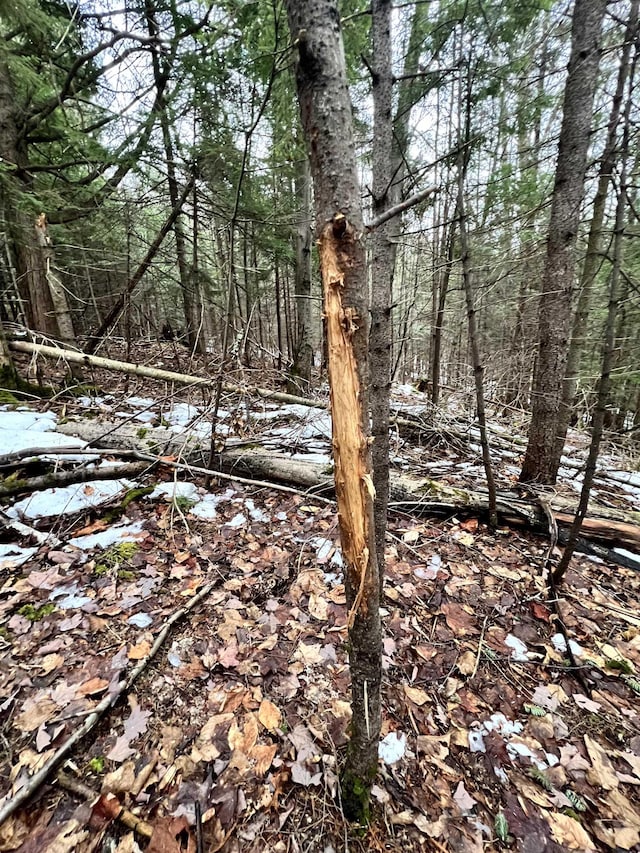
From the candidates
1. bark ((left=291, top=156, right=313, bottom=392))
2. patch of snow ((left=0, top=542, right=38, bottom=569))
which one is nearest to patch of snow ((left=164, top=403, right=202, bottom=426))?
bark ((left=291, top=156, right=313, bottom=392))

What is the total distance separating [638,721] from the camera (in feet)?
6.49

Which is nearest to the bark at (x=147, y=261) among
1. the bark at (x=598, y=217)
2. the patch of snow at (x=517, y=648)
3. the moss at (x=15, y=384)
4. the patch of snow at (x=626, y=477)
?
the moss at (x=15, y=384)

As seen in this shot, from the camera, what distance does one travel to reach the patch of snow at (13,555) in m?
2.66

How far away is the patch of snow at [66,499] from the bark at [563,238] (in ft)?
14.5

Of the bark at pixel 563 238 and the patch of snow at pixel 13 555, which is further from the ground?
the bark at pixel 563 238

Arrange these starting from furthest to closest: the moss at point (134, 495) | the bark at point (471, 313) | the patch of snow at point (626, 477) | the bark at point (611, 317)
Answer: the patch of snow at point (626, 477)
the moss at point (134, 495)
the bark at point (471, 313)
the bark at point (611, 317)

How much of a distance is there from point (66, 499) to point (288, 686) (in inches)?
109

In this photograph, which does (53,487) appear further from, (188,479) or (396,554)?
(396,554)

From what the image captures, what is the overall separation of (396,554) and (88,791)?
243cm

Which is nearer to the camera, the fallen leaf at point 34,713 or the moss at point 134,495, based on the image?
the fallen leaf at point 34,713

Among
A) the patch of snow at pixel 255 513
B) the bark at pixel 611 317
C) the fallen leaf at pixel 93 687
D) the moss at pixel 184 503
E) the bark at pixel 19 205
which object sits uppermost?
the bark at pixel 19 205

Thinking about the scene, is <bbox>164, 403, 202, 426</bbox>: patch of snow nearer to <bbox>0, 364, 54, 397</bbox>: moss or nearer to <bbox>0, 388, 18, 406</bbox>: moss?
<bbox>0, 364, 54, 397</bbox>: moss

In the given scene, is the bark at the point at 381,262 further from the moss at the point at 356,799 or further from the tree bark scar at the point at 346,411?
the moss at the point at 356,799

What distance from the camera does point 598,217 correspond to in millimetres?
4914
